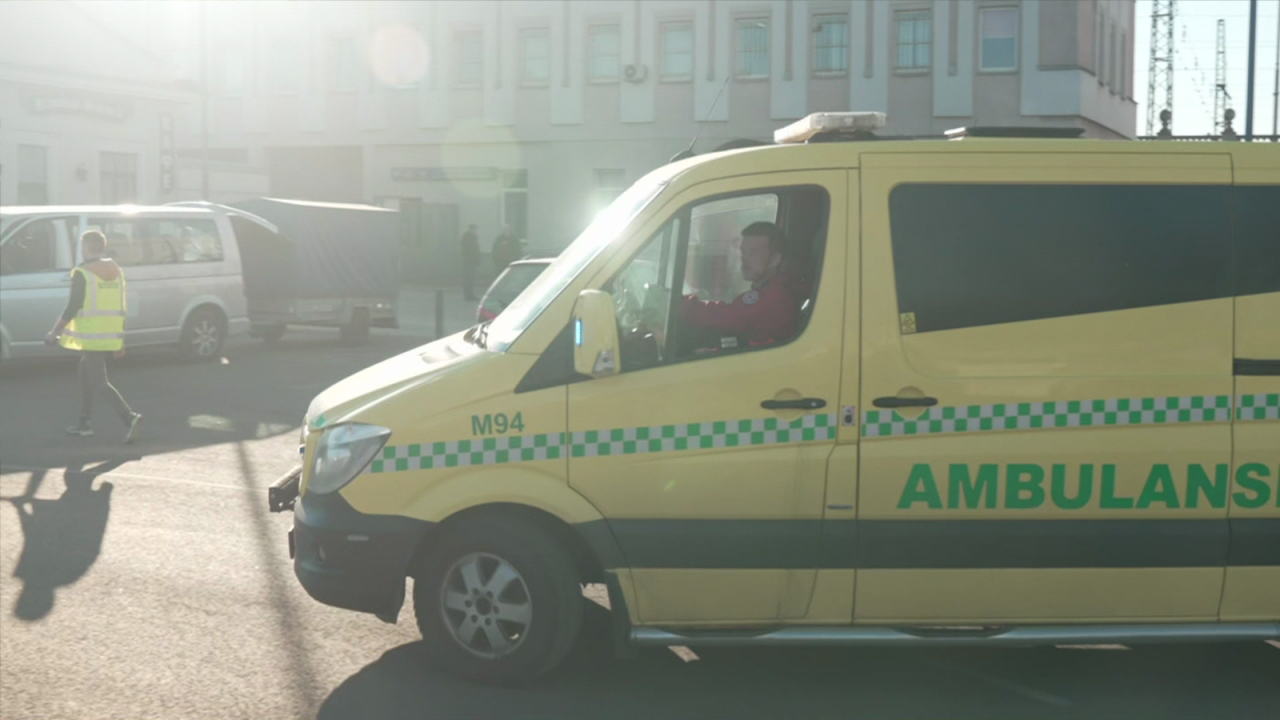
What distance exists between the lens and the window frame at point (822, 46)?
4259 centimetres

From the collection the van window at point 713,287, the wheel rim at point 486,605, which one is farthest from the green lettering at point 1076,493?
the wheel rim at point 486,605

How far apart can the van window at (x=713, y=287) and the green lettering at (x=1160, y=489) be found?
136cm

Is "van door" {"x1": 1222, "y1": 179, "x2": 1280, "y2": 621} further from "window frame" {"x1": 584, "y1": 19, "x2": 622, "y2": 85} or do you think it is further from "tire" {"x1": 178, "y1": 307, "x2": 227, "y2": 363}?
"window frame" {"x1": 584, "y1": 19, "x2": 622, "y2": 85}

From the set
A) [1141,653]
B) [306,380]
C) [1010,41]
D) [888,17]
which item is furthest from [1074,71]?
[1141,653]

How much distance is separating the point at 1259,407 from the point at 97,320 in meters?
9.49

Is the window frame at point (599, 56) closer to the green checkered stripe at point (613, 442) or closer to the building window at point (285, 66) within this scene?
the building window at point (285, 66)

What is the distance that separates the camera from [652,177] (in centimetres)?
612

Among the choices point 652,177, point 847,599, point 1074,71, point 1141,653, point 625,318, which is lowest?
point 1141,653

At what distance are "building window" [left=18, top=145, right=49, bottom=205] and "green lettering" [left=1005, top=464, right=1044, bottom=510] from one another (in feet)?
110

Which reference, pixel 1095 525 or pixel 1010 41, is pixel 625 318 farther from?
pixel 1010 41

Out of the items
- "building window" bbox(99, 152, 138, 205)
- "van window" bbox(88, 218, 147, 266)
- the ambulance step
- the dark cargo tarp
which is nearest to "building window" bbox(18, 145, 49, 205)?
"building window" bbox(99, 152, 138, 205)

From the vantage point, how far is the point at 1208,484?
18.2 ft

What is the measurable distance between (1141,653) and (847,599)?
163cm

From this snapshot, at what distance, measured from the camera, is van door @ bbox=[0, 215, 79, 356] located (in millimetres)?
17078
